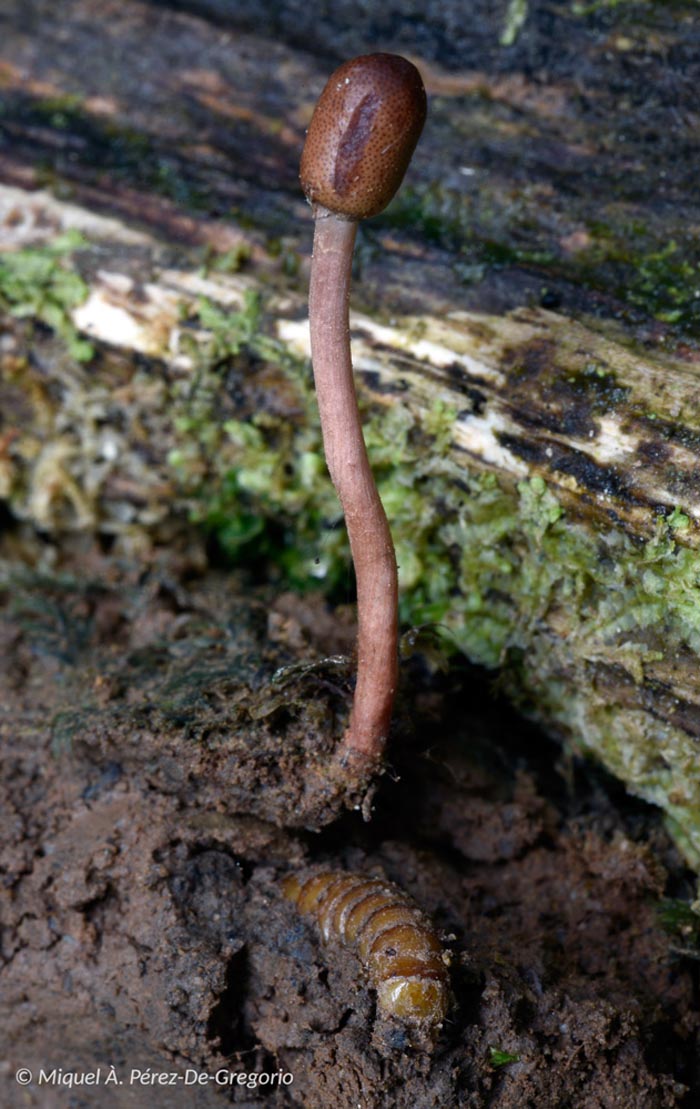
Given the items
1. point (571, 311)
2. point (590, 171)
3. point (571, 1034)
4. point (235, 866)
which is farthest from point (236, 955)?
point (590, 171)

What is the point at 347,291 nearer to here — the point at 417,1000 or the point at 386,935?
the point at 386,935

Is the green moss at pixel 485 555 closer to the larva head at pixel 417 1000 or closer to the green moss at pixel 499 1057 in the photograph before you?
the green moss at pixel 499 1057

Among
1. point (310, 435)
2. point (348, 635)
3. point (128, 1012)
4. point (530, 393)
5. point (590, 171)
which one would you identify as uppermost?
point (590, 171)

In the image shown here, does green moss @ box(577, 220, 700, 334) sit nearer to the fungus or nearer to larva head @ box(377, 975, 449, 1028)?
the fungus

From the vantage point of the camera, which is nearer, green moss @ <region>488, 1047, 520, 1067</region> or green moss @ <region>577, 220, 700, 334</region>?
green moss @ <region>488, 1047, 520, 1067</region>

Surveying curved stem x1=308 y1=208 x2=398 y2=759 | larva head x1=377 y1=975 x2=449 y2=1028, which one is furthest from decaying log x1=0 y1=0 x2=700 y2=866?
larva head x1=377 y1=975 x2=449 y2=1028

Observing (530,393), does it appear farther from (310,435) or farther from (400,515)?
(310,435)
